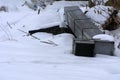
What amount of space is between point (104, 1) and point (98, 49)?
2088 millimetres

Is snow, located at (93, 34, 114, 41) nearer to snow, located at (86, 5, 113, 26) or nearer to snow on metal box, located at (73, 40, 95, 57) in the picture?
snow on metal box, located at (73, 40, 95, 57)

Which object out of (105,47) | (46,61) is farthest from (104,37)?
(46,61)

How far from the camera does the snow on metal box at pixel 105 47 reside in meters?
3.98

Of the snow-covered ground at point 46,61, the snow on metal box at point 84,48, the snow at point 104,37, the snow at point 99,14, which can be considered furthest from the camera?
the snow at point 99,14

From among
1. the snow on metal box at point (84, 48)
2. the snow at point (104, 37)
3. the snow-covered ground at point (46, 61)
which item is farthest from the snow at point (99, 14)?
the snow on metal box at point (84, 48)

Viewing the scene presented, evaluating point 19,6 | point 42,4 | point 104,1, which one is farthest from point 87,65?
point 19,6

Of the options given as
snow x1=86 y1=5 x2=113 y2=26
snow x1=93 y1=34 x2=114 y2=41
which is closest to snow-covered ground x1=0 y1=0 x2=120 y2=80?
snow x1=93 y1=34 x2=114 y2=41

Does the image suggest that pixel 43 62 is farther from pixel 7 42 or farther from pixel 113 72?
pixel 7 42

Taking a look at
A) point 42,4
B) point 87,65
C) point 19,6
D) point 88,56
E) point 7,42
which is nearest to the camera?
point 87,65

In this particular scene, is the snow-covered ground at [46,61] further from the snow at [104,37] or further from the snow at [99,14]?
the snow at [99,14]

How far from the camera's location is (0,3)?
9.47 metres

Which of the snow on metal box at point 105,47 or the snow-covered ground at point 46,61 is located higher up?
the snow on metal box at point 105,47

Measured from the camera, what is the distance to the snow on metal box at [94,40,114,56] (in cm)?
398

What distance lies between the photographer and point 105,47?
401cm
